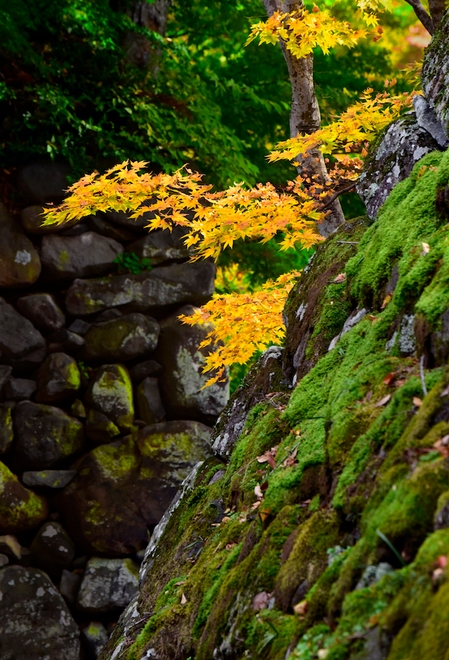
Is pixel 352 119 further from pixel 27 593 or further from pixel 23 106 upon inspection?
pixel 27 593

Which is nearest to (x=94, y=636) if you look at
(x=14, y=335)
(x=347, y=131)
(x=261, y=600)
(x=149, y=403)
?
(x=149, y=403)

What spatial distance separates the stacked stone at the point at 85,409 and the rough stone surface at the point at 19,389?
0.06 ft

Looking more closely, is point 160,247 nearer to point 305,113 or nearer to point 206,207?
point 305,113

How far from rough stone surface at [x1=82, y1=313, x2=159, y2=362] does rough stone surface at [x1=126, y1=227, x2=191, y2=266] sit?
900mm

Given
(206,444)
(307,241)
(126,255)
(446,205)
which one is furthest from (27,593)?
(446,205)

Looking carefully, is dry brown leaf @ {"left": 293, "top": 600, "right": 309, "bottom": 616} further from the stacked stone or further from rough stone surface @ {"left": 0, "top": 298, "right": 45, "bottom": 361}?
Answer: rough stone surface @ {"left": 0, "top": 298, "right": 45, "bottom": 361}

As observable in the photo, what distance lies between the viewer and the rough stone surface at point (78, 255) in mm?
8570

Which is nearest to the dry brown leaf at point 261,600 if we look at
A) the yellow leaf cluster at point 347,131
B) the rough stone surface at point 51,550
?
the yellow leaf cluster at point 347,131

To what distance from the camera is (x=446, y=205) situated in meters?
2.96

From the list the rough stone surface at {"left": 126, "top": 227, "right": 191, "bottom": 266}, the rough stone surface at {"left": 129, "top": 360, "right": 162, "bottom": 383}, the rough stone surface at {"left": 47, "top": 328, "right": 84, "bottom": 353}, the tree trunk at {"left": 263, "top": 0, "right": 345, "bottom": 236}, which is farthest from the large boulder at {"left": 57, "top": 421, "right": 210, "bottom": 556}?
the tree trunk at {"left": 263, "top": 0, "right": 345, "bottom": 236}

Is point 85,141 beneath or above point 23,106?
beneath

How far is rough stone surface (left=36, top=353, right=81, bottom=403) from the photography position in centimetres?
835

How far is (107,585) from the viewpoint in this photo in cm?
798

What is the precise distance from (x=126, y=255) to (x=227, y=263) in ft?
7.52
